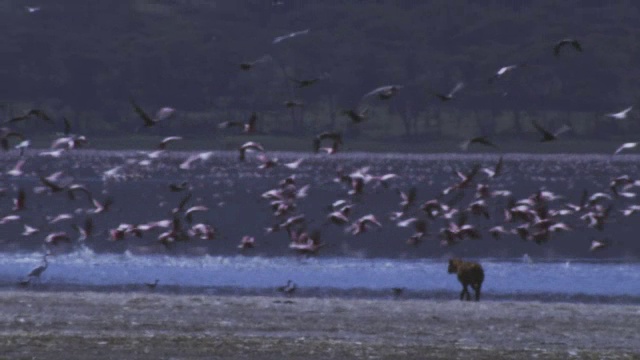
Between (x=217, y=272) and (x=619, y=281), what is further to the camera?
(x=217, y=272)

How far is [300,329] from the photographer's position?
945 inches

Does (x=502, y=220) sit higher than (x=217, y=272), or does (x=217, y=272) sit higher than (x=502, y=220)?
(x=502, y=220)

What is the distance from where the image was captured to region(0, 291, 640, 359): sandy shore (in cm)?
1902

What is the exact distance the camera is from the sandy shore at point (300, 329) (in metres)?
19.0

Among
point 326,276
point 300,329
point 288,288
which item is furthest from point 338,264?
point 300,329

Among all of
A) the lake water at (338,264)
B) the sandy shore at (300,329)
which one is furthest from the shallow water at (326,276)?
the sandy shore at (300,329)

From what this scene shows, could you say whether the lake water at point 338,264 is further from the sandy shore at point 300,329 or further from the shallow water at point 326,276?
the sandy shore at point 300,329

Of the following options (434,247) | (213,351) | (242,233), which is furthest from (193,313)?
(242,233)

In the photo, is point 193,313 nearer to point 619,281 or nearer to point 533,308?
point 533,308

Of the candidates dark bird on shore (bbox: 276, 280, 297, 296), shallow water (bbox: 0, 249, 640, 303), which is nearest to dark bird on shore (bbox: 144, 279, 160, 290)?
shallow water (bbox: 0, 249, 640, 303)

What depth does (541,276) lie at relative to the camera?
45.5 m

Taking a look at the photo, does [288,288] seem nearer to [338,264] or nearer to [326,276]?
[326,276]

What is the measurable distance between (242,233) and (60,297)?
2152 inches

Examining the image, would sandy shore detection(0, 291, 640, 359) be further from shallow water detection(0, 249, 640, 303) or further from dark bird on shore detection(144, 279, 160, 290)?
shallow water detection(0, 249, 640, 303)
